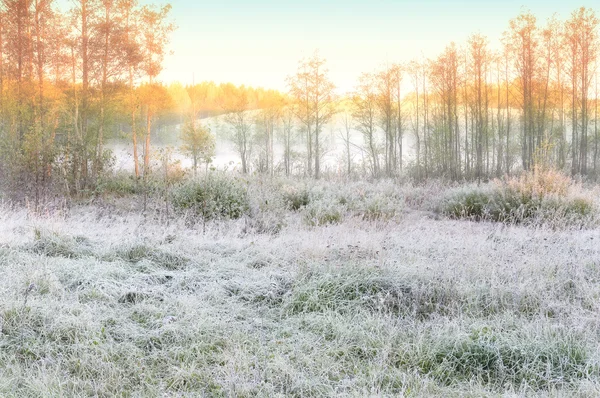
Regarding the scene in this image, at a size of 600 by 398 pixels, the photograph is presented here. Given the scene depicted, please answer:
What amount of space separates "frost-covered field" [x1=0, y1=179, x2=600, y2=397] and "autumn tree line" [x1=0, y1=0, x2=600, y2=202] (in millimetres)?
6511

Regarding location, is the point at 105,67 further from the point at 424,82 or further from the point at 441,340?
the point at 424,82

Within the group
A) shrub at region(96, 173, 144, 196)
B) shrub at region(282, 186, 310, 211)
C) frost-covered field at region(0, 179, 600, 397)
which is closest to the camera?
frost-covered field at region(0, 179, 600, 397)

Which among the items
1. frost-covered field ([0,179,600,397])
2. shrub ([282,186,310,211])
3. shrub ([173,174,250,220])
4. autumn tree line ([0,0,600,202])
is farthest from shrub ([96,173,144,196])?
frost-covered field ([0,179,600,397])

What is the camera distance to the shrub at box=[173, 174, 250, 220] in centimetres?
979

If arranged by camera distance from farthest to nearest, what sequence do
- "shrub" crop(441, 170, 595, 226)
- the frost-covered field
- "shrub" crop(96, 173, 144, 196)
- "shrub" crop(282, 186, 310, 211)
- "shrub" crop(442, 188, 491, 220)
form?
1. "shrub" crop(96, 173, 144, 196)
2. "shrub" crop(282, 186, 310, 211)
3. "shrub" crop(442, 188, 491, 220)
4. "shrub" crop(441, 170, 595, 226)
5. the frost-covered field

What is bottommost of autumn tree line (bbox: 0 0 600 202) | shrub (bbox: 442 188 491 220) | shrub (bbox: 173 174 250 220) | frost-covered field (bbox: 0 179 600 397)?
frost-covered field (bbox: 0 179 600 397)

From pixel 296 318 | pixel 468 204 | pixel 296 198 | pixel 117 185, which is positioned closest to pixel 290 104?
pixel 117 185

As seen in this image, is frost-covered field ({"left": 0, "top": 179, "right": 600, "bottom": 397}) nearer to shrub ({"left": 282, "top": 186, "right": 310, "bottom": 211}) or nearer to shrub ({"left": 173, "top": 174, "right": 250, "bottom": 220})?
shrub ({"left": 173, "top": 174, "right": 250, "bottom": 220})

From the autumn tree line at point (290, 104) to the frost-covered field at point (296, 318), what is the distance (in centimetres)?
651

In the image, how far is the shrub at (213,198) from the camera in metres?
9.79

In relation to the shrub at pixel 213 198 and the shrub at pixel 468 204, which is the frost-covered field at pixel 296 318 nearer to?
the shrub at pixel 213 198

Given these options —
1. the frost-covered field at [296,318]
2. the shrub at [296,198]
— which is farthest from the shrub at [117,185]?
the frost-covered field at [296,318]

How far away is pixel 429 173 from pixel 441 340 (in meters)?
22.9

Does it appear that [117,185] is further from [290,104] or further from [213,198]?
[290,104]
